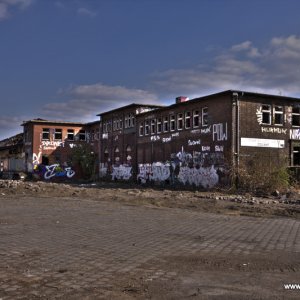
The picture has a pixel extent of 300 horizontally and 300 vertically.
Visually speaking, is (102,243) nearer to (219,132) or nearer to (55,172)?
(219,132)

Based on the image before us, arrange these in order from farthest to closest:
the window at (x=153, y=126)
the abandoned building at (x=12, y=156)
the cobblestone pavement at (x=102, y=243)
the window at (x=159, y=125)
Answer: the abandoned building at (x=12, y=156) < the window at (x=153, y=126) < the window at (x=159, y=125) < the cobblestone pavement at (x=102, y=243)

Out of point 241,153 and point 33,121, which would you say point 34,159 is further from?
point 241,153

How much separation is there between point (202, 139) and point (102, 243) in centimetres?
2851

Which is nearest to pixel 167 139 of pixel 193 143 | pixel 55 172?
pixel 193 143

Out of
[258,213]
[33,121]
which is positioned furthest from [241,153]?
[33,121]

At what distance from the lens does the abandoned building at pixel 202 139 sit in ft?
112

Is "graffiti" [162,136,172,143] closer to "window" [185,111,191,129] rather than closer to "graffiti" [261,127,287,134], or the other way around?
"window" [185,111,191,129]

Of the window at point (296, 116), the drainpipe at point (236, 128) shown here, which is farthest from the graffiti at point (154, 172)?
the window at point (296, 116)

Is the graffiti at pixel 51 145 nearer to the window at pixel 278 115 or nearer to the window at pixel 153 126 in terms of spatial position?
the window at pixel 153 126

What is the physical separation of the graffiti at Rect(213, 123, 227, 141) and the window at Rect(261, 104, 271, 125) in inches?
125

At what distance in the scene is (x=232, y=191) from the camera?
31.1 m

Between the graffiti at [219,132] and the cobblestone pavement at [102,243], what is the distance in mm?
18791

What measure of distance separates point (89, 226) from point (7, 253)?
439 centimetres

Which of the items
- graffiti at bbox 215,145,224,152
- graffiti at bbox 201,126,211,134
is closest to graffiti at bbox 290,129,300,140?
graffiti at bbox 215,145,224,152
